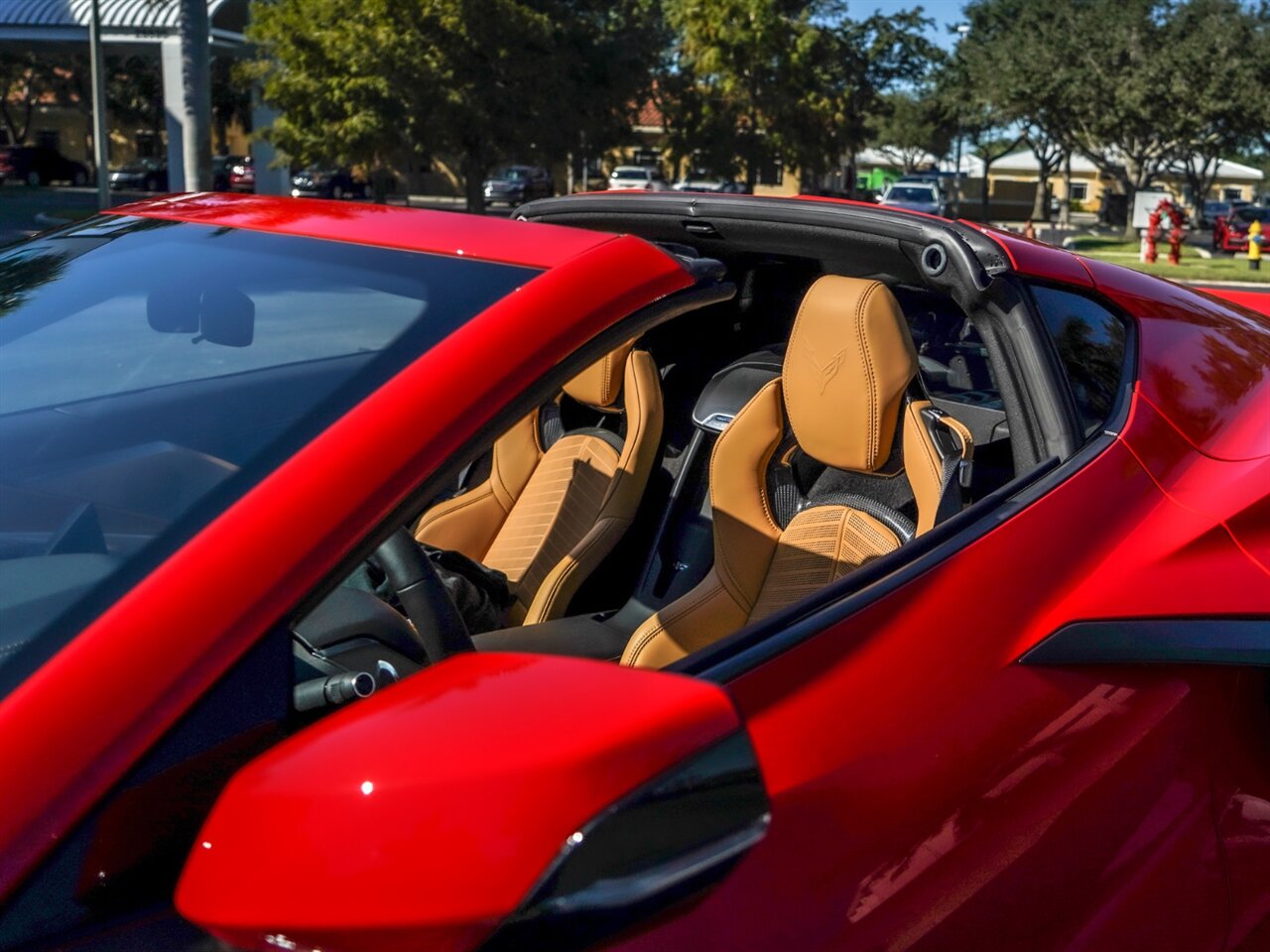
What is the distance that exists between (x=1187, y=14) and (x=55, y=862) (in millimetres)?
42865

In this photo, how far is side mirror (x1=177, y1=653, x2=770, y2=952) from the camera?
109cm

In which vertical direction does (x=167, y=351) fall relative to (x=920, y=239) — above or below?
below

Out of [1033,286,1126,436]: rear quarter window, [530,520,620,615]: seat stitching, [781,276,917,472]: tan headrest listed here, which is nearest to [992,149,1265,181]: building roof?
[530,520,620,615]: seat stitching

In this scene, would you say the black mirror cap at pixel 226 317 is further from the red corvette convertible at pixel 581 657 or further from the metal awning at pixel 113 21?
the metal awning at pixel 113 21

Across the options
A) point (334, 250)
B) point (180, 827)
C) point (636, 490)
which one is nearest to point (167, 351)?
point (334, 250)

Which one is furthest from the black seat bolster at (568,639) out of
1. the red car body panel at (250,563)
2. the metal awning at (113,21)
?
the metal awning at (113,21)

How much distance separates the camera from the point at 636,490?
10.7 ft

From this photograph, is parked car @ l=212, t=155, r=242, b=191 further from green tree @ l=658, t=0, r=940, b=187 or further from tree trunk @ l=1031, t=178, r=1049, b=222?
tree trunk @ l=1031, t=178, r=1049, b=222

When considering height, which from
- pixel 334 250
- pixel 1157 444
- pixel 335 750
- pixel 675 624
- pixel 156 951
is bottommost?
pixel 675 624

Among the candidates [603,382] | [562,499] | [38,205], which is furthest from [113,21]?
[562,499]

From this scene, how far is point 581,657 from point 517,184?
41071 millimetres

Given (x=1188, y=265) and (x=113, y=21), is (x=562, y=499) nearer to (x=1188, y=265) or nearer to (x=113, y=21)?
(x=1188, y=265)

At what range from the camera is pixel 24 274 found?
6.69 ft

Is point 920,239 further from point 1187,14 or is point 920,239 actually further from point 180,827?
point 1187,14
